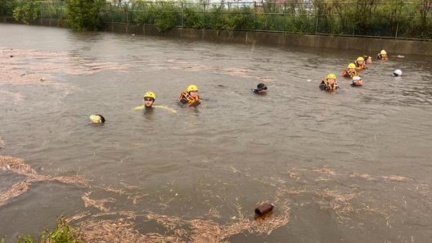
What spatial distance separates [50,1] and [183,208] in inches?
1901

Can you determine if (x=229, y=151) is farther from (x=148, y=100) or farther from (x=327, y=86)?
(x=327, y=86)

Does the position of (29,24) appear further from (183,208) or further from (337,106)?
(183,208)

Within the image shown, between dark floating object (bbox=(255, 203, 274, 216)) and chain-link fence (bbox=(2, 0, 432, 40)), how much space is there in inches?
897

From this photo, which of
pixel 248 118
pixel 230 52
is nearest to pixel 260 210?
pixel 248 118

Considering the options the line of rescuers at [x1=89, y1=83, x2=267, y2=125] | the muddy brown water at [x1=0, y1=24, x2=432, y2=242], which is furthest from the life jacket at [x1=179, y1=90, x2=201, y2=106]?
the muddy brown water at [x1=0, y1=24, x2=432, y2=242]

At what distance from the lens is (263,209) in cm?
617

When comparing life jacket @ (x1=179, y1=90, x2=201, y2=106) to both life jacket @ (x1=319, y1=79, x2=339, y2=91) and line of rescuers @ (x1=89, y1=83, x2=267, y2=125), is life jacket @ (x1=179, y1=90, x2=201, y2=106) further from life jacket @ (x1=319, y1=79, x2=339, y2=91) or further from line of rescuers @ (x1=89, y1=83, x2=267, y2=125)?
life jacket @ (x1=319, y1=79, x2=339, y2=91)

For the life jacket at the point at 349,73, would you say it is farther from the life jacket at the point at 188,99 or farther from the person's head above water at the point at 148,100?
the person's head above water at the point at 148,100

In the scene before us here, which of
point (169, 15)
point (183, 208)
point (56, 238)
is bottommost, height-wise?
point (183, 208)

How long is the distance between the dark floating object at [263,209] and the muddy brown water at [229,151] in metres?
0.11

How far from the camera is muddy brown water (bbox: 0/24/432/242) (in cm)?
619

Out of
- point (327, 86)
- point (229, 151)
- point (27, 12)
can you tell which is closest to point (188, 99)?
point (229, 151)

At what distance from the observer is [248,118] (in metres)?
11.1

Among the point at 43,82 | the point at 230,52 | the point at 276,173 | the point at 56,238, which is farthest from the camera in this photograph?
the point at 230,52
